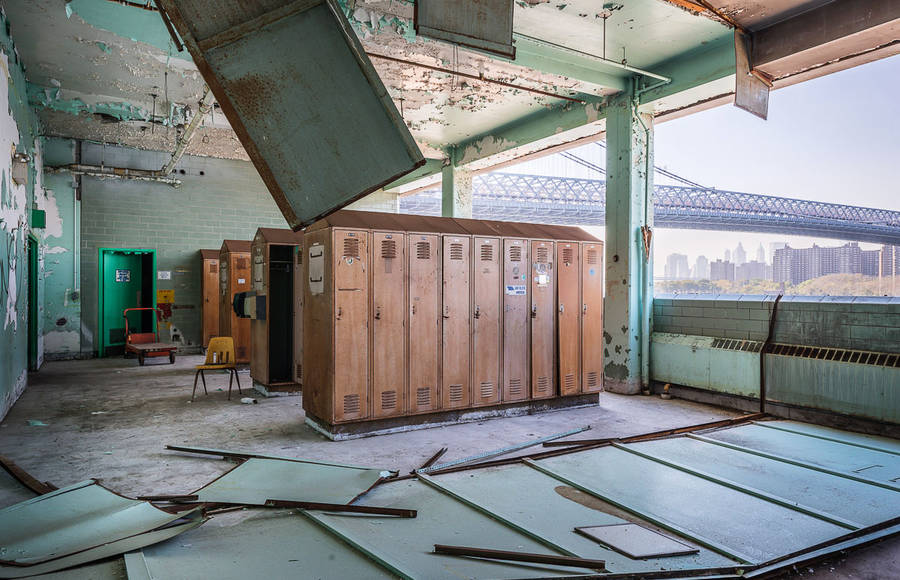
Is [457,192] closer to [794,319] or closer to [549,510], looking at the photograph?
[794,319]

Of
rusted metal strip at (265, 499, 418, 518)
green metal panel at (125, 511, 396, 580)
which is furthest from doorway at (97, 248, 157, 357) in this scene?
green metal panel at (125, 511, 396, 580)

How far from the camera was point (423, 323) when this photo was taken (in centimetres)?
511

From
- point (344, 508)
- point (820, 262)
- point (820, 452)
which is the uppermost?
point (820, 262)

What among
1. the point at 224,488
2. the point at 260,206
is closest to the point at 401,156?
the point at 224,488

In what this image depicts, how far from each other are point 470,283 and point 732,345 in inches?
127

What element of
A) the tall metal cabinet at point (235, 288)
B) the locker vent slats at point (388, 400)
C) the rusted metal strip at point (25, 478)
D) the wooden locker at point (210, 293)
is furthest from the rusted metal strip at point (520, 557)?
the wooden locker at point (210, 293)

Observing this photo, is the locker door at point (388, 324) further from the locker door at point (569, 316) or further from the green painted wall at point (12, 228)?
the green painted wall at point (12, 228)

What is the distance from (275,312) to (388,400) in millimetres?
2767

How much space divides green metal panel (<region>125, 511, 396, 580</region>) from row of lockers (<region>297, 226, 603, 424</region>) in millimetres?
1878

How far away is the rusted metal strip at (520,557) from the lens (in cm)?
232

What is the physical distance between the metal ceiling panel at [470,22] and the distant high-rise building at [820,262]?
4.94 m

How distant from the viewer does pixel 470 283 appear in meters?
5.42

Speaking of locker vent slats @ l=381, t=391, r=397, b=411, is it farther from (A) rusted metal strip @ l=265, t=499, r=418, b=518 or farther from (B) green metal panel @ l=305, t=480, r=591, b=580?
(A) rusted metal strip @ l=265, t=499, r=418, b=518

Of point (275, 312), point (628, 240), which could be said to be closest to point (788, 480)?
point (628, 240)
